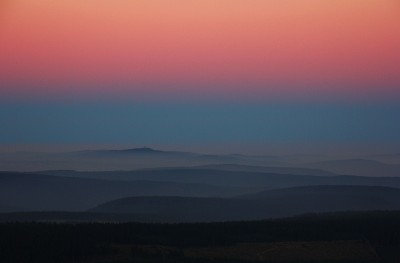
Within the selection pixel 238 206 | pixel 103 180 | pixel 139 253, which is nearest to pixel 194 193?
pixel 103 180

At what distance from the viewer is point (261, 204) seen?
3374 inches

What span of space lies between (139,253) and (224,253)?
3.43 m

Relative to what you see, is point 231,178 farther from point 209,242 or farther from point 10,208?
point 209,242

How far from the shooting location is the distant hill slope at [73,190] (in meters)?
111

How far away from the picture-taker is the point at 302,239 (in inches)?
1726

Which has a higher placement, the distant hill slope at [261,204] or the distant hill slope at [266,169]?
the distant hill slope at [266,169]

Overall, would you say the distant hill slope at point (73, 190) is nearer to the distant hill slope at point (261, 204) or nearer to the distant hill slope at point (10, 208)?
the distant hill slope at point (10, 208)

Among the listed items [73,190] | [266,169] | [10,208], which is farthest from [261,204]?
[266,169]

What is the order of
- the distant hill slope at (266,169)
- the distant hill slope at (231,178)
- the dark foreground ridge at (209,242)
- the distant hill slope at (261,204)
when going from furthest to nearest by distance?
the distant hill slope at (266,169)
the distant hill slope at (231,178)
the distant hill slope at (261,204)
the dark foreground ridge at (209,242)

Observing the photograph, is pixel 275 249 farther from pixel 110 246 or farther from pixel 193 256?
pixel 110 246

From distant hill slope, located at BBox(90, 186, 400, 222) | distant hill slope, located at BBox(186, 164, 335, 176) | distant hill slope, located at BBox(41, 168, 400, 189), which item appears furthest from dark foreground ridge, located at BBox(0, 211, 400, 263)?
distant hill slope, located at BBox(186, 164, 335, 176)

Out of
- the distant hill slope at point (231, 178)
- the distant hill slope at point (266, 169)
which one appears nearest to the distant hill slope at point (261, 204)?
the distant hill slope at point (231, 178)

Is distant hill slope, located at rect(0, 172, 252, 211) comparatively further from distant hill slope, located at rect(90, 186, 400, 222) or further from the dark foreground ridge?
the dark foreground ridge

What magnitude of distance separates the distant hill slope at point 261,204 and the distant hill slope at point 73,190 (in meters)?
21.0
